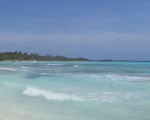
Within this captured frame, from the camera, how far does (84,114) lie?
1066 centimetres

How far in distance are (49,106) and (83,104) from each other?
42.6 inches

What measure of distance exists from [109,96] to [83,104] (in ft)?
7.44

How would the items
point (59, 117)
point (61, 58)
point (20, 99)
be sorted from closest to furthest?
1. point (59, 117)
2. point (20, 99)
3. point (61, 58)

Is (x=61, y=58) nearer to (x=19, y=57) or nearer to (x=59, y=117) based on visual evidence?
(x=19, y=57)

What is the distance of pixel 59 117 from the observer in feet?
33.7

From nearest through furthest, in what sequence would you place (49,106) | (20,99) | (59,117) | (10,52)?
1. (59,117)
2. (49,106)
3. (20,99)
4. (10,52)

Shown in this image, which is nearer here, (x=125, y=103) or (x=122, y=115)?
(x=122, y=115)

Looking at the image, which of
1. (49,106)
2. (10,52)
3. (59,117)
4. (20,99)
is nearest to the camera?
(59,117)

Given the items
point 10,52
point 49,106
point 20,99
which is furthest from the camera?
point 10,52

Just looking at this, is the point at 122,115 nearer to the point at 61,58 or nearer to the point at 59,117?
the point at 59,117

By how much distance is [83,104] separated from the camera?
12469 millimetres

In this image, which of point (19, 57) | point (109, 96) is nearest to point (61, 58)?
point (19, 57)

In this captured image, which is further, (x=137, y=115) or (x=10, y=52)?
(x=10, y=52)

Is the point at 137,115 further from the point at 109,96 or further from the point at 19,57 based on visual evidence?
the point at 19,57
